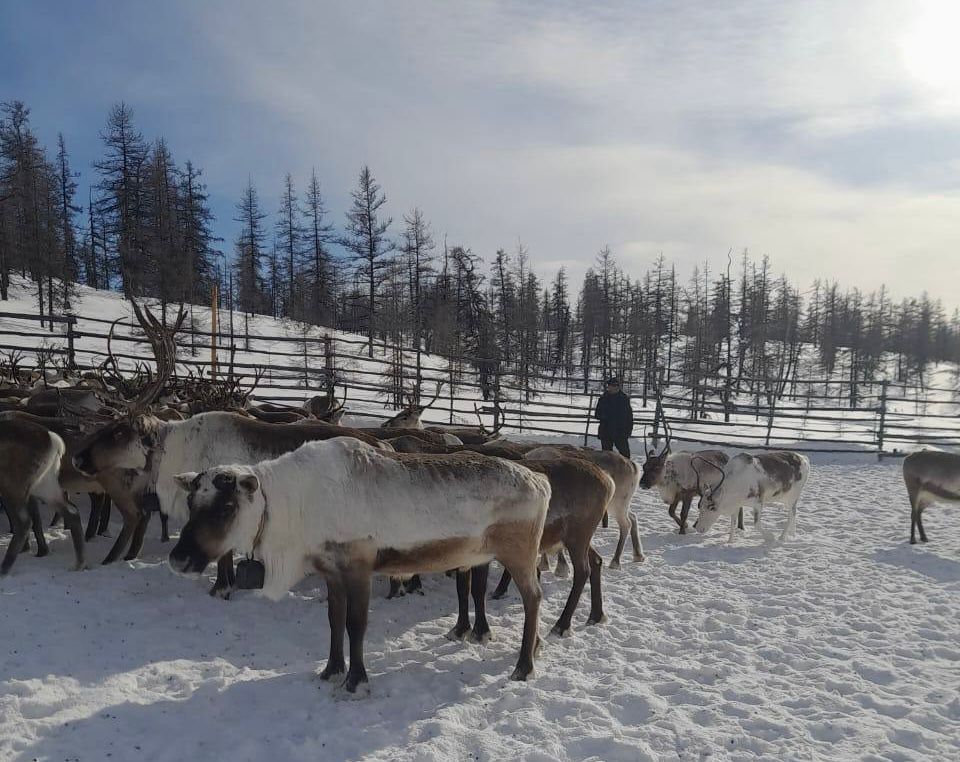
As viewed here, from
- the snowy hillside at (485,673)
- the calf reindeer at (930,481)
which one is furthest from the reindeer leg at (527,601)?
the calf reindeer at (930,481)

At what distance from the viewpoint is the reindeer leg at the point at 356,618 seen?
383 cm

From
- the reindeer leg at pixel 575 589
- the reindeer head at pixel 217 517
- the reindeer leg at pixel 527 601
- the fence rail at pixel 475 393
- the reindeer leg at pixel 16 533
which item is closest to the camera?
the reindeer head at pixel 217 517

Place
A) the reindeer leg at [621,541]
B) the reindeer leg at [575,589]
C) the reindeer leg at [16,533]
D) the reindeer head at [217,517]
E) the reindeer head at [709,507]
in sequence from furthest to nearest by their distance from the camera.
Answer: the reindeer head at [709,507]
the reindeer leg at [621,541]
the reindeer leg at [16,533]
the reindeer leg at [575,589]
the reindeer head at [217,517]

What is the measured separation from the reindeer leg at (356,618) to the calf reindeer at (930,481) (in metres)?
8.13

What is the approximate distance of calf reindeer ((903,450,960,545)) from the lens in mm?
8430

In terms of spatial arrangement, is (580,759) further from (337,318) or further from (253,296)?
(253,296)

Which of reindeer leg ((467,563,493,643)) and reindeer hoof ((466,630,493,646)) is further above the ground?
reindeer leg ((467,563,493,643))

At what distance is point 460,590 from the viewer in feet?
15.8

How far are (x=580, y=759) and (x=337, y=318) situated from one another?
132 feet

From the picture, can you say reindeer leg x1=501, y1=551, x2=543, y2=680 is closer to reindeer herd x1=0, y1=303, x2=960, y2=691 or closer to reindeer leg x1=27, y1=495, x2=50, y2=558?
reindeer herd x1=0, y1=303, x2=960, y2=691

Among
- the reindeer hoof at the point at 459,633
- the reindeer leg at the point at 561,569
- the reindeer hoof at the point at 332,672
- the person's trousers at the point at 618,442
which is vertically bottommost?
the reindeer leg at the point at 561,569

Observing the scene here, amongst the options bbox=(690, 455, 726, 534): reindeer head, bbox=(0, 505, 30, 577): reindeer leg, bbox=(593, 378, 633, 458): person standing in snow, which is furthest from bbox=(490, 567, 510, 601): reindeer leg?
bbox=(593, 378, 633, 458): person standing in snow

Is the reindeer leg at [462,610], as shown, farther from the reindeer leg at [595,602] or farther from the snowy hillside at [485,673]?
the reindeer leg at [595,602]

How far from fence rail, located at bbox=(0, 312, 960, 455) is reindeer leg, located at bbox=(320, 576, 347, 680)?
8743mm
